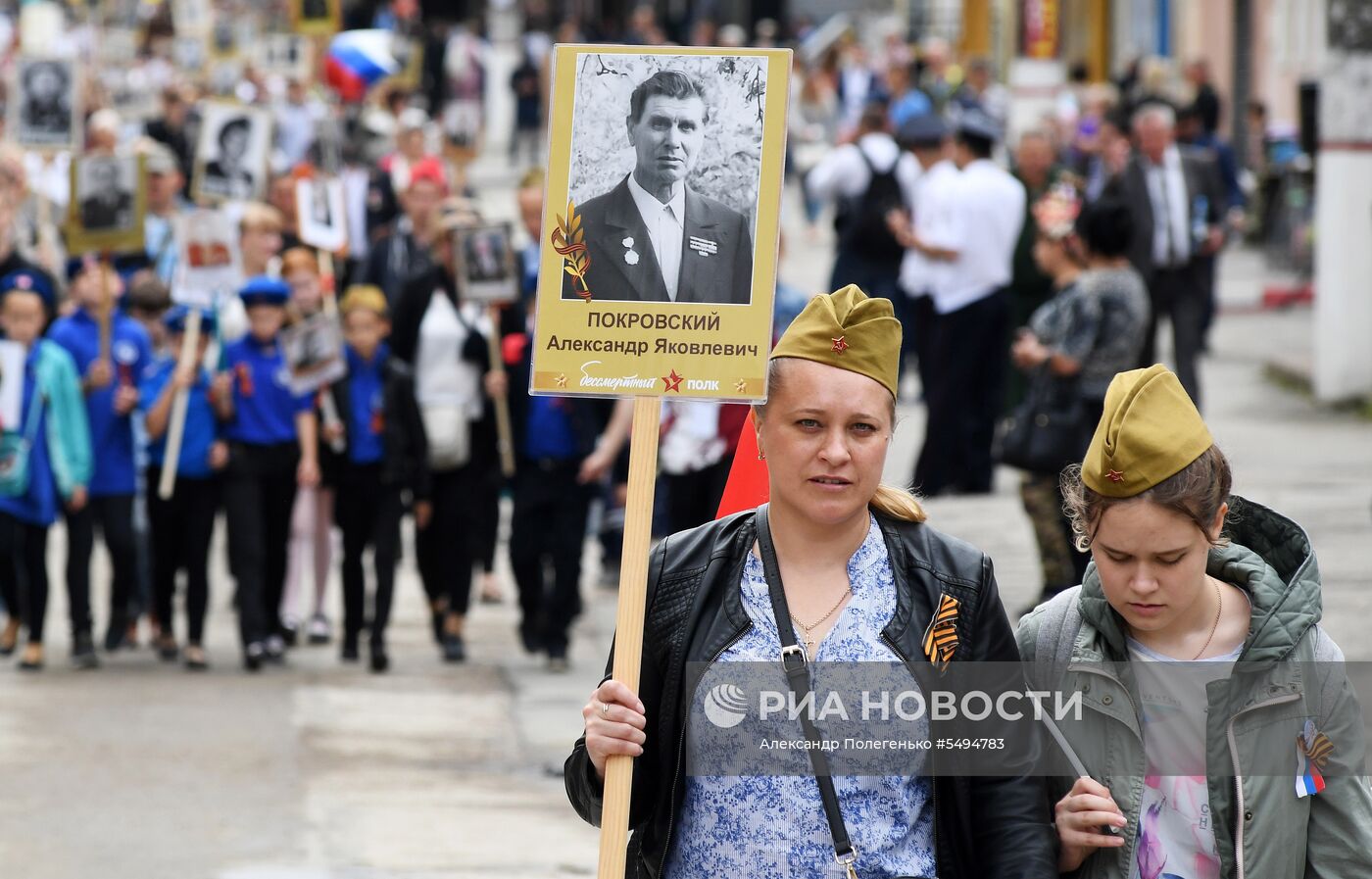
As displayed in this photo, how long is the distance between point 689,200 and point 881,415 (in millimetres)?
519

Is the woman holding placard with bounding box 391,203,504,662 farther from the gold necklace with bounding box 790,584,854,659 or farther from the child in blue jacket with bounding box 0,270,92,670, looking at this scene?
the gold necklace with bounding box 790,584,854,659

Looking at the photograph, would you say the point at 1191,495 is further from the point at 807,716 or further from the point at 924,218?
the point at 924,218

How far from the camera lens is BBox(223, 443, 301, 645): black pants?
10594 mm

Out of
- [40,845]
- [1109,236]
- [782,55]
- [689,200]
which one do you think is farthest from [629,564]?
[1109,236]

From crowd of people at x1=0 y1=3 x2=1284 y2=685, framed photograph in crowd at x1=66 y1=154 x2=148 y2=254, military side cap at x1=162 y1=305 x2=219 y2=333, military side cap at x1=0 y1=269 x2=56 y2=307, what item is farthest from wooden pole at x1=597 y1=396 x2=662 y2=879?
framed photograph in crowd at x1=66 y1=154 x2=148 y2=254

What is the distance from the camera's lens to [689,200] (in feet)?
12.5

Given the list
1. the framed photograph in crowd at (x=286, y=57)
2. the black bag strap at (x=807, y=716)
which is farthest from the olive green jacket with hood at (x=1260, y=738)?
the framed photograph in crowd at (x=286, y=57)

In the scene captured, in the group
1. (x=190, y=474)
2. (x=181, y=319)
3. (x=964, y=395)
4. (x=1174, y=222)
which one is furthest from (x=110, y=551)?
(x=1174, y=222)

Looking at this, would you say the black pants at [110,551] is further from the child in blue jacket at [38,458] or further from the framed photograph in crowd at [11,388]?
the framed photograph in crowd at [11,388]

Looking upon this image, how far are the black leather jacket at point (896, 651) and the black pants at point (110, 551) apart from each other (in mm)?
7372

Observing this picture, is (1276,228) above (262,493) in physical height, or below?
above

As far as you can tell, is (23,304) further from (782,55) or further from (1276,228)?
(1276,228)

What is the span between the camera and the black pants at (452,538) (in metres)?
10.8

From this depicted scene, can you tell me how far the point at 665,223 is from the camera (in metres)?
3.82
